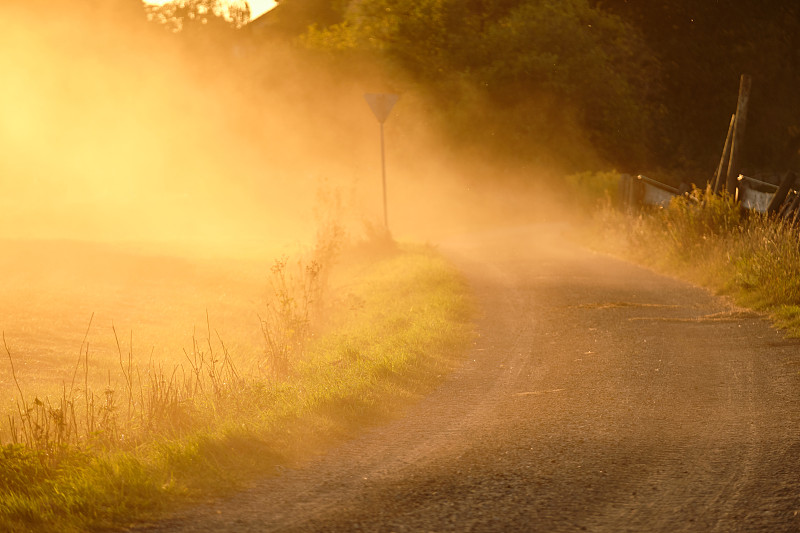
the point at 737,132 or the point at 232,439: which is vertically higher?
the point at 737,132

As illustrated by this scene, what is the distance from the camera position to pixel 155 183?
4472 centimetres

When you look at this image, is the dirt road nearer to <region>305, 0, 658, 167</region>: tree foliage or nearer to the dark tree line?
<region>305, 0, 658, 167</region>: tree foliage

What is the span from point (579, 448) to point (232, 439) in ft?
8.06

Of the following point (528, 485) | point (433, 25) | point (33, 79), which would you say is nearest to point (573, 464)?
point (528, 485)

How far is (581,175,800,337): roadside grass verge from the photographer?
12799 millimetres

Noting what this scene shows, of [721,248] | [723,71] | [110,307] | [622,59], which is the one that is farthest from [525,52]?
[110,307]

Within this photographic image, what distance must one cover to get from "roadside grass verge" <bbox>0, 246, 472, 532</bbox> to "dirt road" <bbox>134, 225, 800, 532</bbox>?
0.27 m

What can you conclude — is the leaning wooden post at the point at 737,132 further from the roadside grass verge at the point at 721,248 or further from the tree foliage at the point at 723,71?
the tree foliage at the point at 723,71

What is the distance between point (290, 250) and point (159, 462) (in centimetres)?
1874

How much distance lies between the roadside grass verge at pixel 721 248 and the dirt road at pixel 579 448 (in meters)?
1.14

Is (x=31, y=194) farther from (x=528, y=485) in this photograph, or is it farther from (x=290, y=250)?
(x=528, y=485)

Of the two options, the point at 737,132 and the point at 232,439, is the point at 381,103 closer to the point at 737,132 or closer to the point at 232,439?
the point at 737,132

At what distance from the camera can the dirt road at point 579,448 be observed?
5.36 metres

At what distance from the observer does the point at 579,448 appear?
665cm
